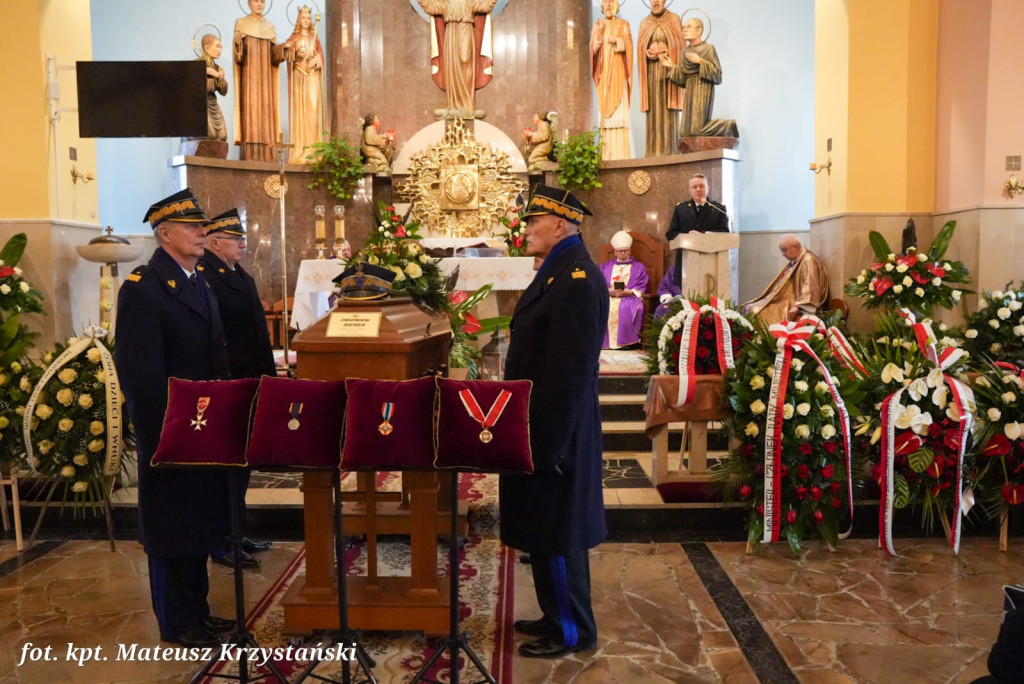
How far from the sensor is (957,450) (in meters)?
4.82

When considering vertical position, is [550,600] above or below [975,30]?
below

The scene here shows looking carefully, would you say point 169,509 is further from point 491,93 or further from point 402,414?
point 491,93

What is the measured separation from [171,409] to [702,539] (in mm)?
3262

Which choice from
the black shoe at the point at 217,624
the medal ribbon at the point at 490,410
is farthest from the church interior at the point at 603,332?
the black shoe at the point at 217,624

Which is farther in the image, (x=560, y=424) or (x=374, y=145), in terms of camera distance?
(x=374, y=145)

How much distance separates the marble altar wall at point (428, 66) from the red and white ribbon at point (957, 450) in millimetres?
8171

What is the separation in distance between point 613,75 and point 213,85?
5.46m

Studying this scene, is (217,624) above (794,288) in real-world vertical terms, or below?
below

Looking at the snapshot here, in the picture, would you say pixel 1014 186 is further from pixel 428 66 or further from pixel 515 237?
pixel 428 66

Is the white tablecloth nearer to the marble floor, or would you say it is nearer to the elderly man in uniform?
the elderly man in uniform

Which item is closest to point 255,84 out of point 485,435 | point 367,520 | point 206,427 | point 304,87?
point 304,87

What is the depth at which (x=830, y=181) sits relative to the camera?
373 inches

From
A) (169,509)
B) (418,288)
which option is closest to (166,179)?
(418,288)

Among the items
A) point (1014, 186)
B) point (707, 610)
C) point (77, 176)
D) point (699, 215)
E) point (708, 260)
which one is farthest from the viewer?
point (699, 215)
